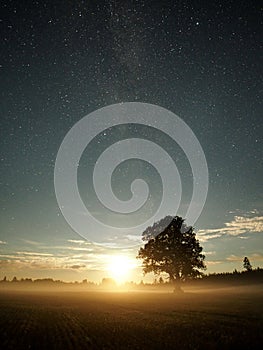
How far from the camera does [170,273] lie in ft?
193

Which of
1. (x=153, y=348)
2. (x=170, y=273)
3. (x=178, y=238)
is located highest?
(x=178, y=238)

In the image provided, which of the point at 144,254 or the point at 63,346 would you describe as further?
the point at 144,254

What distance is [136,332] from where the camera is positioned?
19.5m

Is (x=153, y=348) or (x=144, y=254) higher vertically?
(x=144, y=254)

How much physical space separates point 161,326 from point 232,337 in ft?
19.5

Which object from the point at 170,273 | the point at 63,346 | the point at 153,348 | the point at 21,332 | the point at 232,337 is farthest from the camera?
the point at 170,273

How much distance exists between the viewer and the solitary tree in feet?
190

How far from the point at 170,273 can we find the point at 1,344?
45.5 meters

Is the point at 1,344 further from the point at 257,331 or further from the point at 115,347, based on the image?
the point at 257,331

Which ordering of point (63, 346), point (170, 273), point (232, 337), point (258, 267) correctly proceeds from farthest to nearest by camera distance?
point (258, 267) → point (170, 273) → point (232, 337) → point (63, 346)

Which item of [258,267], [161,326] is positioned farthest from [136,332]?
[258,267]

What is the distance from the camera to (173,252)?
58.4 m

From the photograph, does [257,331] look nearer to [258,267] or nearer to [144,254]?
[144,254]

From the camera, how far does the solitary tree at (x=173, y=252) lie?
5805 centimetres
